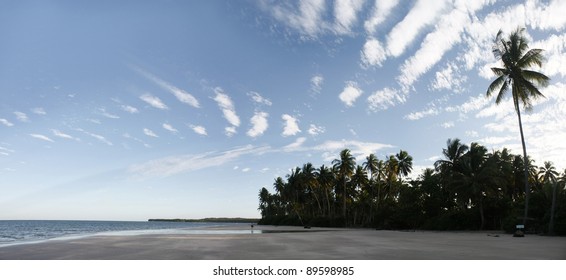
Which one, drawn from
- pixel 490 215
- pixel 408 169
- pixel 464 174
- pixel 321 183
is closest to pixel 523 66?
pixel 464 174

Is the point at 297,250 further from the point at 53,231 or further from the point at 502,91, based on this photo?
the point at 53,231

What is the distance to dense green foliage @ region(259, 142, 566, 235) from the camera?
36.9 m

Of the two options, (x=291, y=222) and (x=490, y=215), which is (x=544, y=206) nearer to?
(x=490, y=215)

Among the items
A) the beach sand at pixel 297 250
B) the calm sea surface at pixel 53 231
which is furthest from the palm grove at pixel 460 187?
the calm sea surface at pixel 53 231

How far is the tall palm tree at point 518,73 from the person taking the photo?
33.1 m

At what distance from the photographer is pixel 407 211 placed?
56000 millimetres

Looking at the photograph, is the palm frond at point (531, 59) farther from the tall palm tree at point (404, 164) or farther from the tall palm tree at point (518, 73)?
the tall palm tree at point (404, 164)

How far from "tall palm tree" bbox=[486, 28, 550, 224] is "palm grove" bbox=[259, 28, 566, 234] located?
0.25ft

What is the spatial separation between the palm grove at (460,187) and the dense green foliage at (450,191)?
0.08 metres

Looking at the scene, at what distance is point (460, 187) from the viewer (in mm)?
47375

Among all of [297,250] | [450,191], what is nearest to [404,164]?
[450,191]

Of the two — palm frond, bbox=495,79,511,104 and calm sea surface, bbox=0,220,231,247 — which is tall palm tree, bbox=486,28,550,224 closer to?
palm frond, bbox=495,79,511,104

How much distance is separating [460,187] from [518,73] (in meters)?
18.3

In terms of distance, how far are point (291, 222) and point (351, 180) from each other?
20964mm
